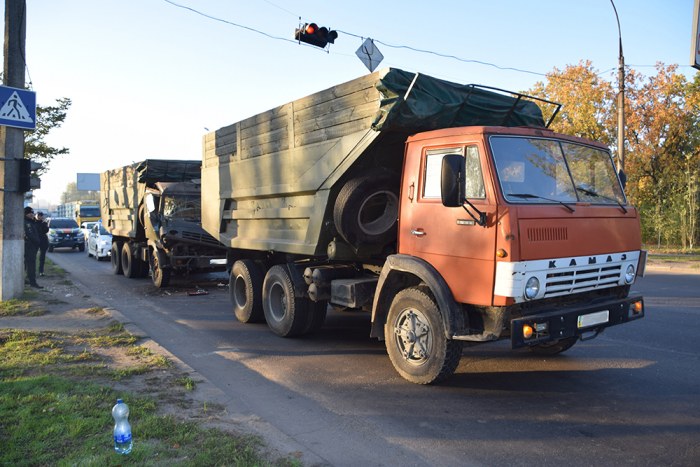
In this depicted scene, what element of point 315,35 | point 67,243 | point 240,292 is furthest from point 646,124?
point 67,243

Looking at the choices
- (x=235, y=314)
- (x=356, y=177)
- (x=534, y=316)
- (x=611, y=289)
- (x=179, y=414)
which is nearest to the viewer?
(x=179, y=414)

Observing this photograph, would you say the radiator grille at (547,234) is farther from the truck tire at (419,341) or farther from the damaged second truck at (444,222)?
the truck tire at (419,341)

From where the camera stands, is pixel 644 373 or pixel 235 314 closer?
pixel 644 373

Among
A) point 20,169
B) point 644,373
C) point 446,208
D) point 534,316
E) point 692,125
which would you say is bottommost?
point 644,373

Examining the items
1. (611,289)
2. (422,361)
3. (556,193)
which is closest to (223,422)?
(422,361)

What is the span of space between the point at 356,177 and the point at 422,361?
7.35 ft

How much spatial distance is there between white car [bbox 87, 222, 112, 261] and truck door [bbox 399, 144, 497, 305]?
1816 cm

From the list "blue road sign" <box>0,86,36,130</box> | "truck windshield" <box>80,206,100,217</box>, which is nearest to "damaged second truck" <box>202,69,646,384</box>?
"blue road sign" <box>0,86,36,130</box>

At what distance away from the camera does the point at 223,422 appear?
4.39 metres

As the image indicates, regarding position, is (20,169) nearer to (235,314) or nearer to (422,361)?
(235,314)

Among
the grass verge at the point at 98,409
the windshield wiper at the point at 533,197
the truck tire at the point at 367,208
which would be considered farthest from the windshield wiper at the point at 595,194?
the grass verge at the point at 98,409

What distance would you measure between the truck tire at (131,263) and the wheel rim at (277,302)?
8.56 metres

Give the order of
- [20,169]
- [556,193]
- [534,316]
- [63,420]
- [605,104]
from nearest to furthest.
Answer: [63,420] < [534,316] < [556,193] < [20,169] < [605,104]

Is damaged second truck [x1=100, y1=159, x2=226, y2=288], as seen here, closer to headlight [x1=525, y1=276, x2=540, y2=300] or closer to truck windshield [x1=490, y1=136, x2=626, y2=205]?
truck windshield [x1=490, y1=136, x2=626, y2=205]
